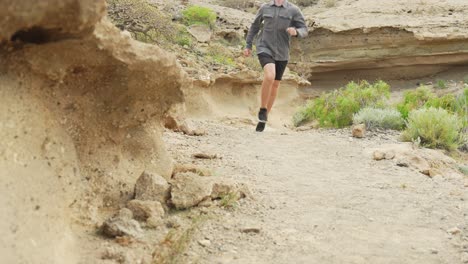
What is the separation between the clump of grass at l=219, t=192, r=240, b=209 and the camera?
135 inches

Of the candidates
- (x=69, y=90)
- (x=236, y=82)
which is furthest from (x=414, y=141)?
(x=236, y=82)

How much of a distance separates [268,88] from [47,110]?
4.60 m

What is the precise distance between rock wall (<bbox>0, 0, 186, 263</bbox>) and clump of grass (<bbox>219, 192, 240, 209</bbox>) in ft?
1.43

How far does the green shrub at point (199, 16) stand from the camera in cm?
1405

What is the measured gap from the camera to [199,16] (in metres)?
14.0

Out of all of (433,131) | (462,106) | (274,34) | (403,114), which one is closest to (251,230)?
(274,34)

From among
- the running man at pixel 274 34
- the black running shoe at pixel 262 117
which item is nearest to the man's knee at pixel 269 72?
the running man at pixel 274 34

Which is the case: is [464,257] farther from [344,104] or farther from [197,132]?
[344,104]

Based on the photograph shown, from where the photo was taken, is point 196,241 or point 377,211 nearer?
point 196,241

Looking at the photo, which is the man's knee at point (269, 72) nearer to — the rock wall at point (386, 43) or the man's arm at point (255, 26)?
the man's arm at point (255, 26)

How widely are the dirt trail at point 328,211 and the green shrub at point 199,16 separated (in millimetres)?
8552

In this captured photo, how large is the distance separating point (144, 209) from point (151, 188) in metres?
0.23

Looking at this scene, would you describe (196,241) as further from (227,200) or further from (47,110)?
(47,110)

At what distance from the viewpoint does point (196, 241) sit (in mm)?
2879
